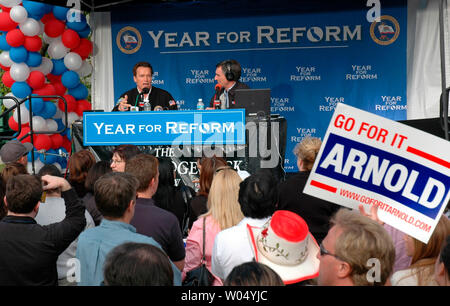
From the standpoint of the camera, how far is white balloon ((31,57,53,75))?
775cm

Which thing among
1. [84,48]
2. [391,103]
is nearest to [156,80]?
[84,48]

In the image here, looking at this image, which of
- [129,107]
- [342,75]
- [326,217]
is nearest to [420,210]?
[326,217]

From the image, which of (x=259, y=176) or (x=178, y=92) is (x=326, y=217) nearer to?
(x=259, y=176)

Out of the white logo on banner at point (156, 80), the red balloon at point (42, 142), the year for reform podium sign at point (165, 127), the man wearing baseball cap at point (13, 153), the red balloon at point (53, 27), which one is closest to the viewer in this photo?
the man wearing baseball cap at point (13, 153)

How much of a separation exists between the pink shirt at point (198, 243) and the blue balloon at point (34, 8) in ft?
18.9

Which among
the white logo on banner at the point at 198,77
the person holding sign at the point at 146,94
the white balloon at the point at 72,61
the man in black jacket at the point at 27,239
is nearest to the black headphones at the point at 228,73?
the person holding sign at the point at 146,94

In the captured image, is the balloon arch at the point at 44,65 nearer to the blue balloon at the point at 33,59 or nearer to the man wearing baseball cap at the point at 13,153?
the blue balloon at the point at 33,59

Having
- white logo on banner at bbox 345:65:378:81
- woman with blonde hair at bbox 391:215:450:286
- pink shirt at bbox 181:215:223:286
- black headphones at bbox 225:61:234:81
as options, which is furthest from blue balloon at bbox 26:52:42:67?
woman with blonde hair at bbox 391:215:450:286

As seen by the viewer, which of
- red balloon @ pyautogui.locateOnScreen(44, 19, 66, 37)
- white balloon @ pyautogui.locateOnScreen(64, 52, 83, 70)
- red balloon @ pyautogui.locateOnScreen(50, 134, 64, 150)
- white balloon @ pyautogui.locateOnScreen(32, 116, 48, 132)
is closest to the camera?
white balloon @ pyautogui.locateOnScreen(32, 116, 48, 132)

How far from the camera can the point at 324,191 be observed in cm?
231

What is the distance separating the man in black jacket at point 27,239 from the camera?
2516 millimetres

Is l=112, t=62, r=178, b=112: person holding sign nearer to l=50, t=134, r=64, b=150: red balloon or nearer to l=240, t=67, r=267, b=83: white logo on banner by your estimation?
l=50, t=134, r=64, b=150: red balloon

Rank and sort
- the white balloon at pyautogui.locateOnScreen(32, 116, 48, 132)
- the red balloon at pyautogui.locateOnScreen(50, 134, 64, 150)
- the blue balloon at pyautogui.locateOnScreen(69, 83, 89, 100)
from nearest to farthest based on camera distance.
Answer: the white balloon at pyautogui.locateOnScreen(32, 116, 48, 132) < the red balloon at pyautogui.locateOnScreen(50, 134, 64, 150) < the blue balloon at pyautogui.locateOnScreen(69, 83, 89, 100)

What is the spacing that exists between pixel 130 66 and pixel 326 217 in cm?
634
